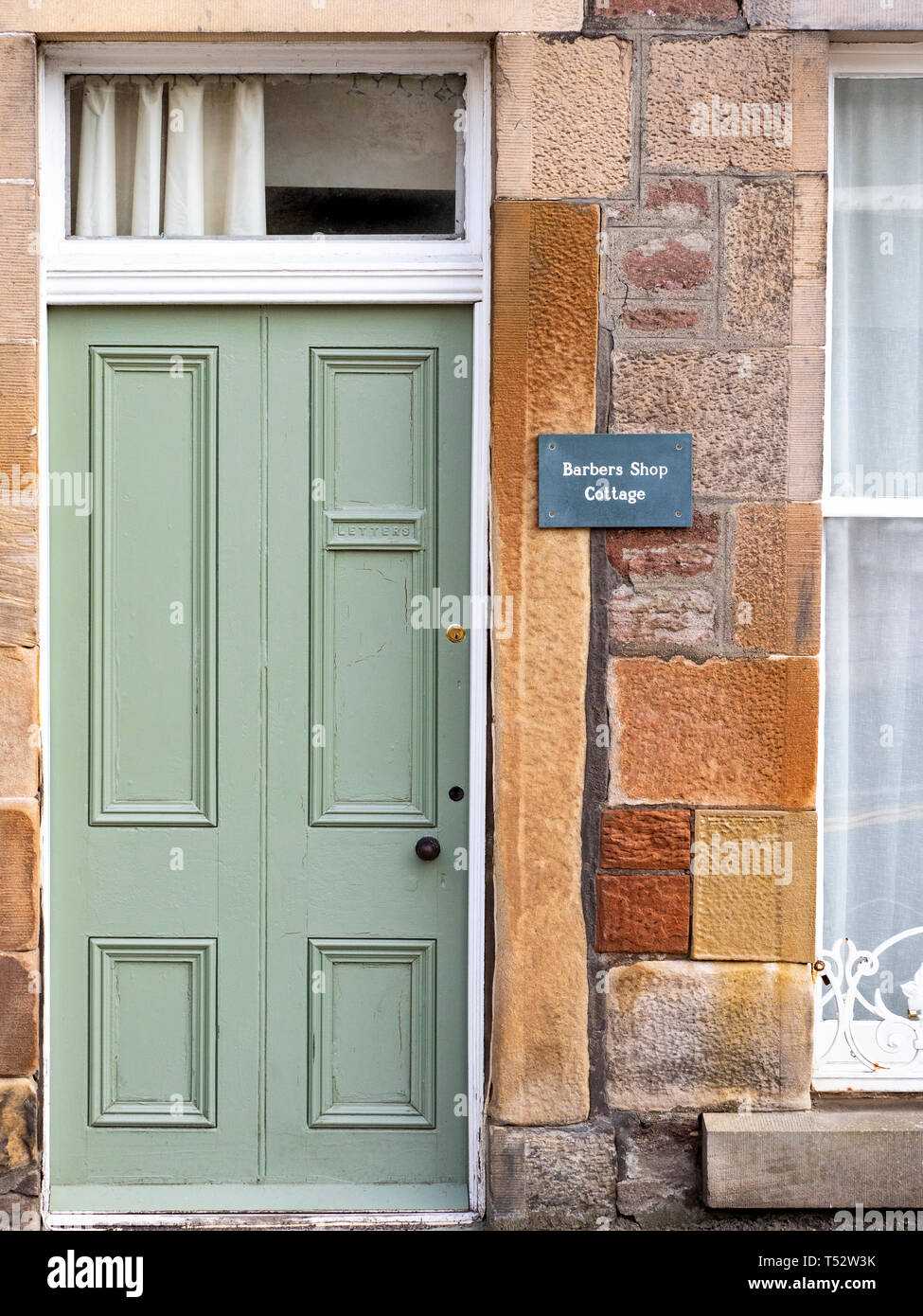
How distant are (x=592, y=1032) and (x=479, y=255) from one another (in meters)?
2.11

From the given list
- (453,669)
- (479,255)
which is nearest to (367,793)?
(453,669)

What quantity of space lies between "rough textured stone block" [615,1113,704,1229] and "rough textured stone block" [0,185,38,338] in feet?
8.66

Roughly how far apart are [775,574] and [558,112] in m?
1.33

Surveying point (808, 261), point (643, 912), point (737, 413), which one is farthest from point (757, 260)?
point (643, 912)

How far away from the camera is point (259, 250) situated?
3068 mm

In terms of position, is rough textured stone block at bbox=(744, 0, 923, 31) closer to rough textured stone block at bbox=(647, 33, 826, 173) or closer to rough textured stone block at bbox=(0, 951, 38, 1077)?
rough textured stone block at bbox=(647, 33, 826, 173)

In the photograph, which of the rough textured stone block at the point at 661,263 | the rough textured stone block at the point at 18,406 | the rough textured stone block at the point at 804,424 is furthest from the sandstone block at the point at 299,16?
the rough textured stone block at the point at 804,424

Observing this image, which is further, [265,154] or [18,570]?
[265,154]

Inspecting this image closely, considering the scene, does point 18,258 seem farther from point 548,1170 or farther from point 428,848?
point 548,1170

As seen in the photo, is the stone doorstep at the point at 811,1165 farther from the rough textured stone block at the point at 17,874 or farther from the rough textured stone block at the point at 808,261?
the rough textured stone block at the point at 808,261

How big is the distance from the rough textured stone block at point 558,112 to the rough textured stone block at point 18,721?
1.75 meters

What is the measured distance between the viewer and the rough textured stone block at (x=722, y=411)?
2967 millimetres

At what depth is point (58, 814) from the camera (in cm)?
310

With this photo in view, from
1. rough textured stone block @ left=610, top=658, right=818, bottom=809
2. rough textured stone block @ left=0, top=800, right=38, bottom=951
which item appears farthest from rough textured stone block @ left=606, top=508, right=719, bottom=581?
rough textured stone block @ left=0, top=800, right=38, bottom=951
